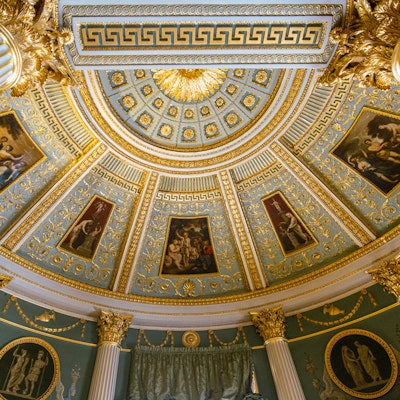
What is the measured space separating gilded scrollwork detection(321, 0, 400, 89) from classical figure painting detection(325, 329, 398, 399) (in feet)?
20.5

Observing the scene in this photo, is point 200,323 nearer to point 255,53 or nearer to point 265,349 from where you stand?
point 265,349

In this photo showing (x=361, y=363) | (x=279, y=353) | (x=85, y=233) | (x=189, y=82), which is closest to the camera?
(x=361, y=363)

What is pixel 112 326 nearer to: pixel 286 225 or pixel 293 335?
pixel 293 335

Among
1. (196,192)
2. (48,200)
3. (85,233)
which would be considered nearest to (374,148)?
(196,192)

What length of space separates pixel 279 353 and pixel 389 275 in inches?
135

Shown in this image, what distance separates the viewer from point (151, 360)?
30.2ft

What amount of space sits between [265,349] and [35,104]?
28.7ft

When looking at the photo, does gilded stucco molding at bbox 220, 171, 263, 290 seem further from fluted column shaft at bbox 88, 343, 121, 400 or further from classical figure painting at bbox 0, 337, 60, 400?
classical figure painting at bbox 0, 337, 60, 400

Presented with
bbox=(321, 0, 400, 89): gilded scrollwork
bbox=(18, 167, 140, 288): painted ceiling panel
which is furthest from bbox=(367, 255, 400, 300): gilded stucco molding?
bbox=(18, 167, 140, 288): painted ceiling panel

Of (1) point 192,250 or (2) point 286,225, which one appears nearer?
(2) point 286,225

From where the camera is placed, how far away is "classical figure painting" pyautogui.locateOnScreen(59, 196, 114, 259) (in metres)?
10.1

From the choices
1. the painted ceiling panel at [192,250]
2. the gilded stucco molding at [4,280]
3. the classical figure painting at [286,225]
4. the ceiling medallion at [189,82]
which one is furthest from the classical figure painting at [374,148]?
the gilded stucco molding at [4,280]

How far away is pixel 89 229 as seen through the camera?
10.4 metres

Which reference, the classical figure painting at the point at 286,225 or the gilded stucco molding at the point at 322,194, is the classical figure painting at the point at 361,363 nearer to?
the gilded stucco molding at the point at 322,194
